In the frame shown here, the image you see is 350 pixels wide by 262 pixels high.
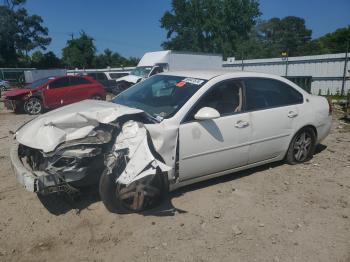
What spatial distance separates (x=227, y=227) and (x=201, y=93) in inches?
62.6

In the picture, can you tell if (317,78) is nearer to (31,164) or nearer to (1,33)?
(31,164)

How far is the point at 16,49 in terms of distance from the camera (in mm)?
44906

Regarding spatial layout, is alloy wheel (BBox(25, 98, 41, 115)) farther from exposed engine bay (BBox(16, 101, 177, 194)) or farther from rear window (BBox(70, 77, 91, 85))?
exposed engine bay (BBox(16, 101, 177, 194))

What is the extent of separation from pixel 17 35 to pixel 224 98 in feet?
153

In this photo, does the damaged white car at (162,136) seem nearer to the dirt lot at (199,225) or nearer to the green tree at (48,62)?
the dirt lot at (199,225)

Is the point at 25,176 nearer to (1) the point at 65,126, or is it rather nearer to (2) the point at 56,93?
(1) the point at 65,126

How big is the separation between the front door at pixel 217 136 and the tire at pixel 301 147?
1.10 metres

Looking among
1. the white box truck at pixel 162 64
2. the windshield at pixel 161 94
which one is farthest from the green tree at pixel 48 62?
the windshield at pixel 161 94

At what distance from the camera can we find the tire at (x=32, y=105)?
12641 mm

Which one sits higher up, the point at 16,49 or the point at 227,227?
the point at 16,49

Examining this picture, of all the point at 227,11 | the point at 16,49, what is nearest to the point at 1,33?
the point at 16,49

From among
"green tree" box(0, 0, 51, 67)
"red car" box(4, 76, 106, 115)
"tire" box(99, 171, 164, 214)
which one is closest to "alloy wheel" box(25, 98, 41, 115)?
"red car" box(4, 76, 106, 115)

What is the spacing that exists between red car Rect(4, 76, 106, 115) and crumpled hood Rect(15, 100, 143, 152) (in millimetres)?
9800

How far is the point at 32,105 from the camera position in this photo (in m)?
12.7
